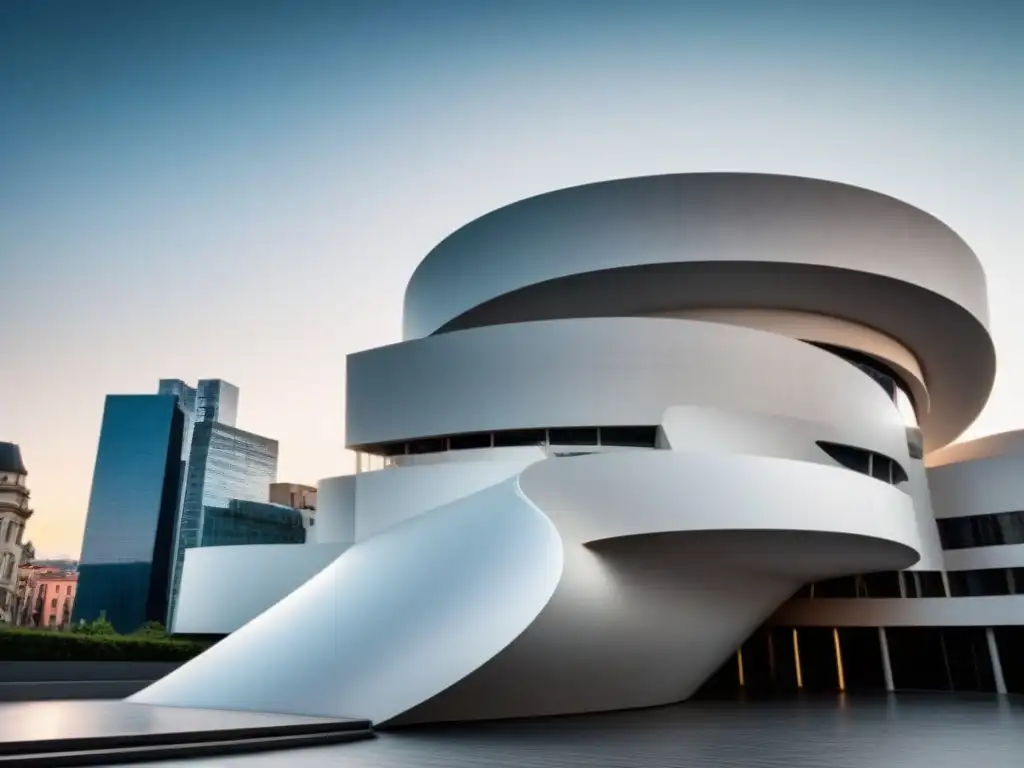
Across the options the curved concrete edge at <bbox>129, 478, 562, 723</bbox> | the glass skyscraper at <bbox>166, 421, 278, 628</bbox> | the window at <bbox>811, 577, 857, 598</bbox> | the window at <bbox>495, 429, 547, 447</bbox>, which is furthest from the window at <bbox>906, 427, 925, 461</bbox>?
the glass skyscraper at <bbox>166, 421, 278, 628</bbox>

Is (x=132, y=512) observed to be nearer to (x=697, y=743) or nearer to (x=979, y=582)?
(x=979, y=582)

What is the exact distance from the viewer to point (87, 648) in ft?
57.1

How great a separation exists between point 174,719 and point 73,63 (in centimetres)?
841

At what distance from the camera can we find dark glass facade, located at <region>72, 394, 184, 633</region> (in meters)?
79.2

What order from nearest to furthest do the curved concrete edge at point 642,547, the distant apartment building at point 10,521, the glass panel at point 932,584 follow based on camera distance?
the curved concrete edge at point 642,547 < the glass panel at point 932,584 < the distant apartment building at point 10,521

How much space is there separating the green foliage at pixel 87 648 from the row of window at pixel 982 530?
2182 centimetres

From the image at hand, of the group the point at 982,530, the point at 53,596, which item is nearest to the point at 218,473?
the point at 53,596

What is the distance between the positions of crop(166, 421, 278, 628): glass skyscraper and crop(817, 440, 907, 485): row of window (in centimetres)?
7056

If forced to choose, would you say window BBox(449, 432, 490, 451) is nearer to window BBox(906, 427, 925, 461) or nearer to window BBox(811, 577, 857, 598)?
window BBox(811, 577, 857, 598)

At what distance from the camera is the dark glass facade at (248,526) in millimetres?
24156

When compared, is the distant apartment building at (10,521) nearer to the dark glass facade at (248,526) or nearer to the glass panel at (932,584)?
the dark glass facade at (248,526)

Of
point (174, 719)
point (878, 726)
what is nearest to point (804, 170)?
point (878, 726)

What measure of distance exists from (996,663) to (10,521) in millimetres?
51758

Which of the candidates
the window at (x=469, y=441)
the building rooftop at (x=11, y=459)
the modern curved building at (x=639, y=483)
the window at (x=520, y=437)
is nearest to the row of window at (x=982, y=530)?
the modern curved building at (x=639, y=483)
